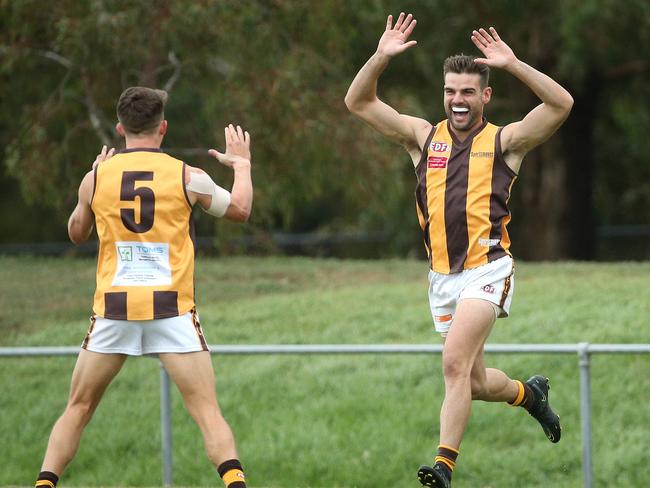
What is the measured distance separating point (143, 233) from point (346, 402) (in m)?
5.42

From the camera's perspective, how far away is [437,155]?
290 inches

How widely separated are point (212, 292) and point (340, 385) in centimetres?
355

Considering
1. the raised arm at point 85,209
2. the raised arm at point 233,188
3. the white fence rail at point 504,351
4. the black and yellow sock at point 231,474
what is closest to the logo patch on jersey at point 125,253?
the raised arm at point 85,209

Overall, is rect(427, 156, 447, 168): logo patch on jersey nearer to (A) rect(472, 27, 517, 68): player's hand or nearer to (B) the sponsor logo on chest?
(B) the sponsor logo on chest

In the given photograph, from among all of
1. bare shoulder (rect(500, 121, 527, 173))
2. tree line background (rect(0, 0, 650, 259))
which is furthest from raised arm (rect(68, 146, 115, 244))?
tree line background (rect(0, 0, 650, 259))

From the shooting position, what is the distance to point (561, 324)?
12.6 meters

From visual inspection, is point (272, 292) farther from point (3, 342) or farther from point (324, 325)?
point (3, 342)

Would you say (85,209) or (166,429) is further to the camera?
(166,429)

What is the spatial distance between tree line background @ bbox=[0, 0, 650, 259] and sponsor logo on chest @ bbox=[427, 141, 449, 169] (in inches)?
349

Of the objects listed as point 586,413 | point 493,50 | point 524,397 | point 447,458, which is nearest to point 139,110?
→ point 493,50

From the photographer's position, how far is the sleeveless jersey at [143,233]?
21.6 ft

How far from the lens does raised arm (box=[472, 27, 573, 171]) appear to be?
23.3ft

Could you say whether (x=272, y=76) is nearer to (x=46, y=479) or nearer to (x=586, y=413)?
(x=586, y=413)

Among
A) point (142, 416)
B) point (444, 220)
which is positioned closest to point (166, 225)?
point (444, 220)
